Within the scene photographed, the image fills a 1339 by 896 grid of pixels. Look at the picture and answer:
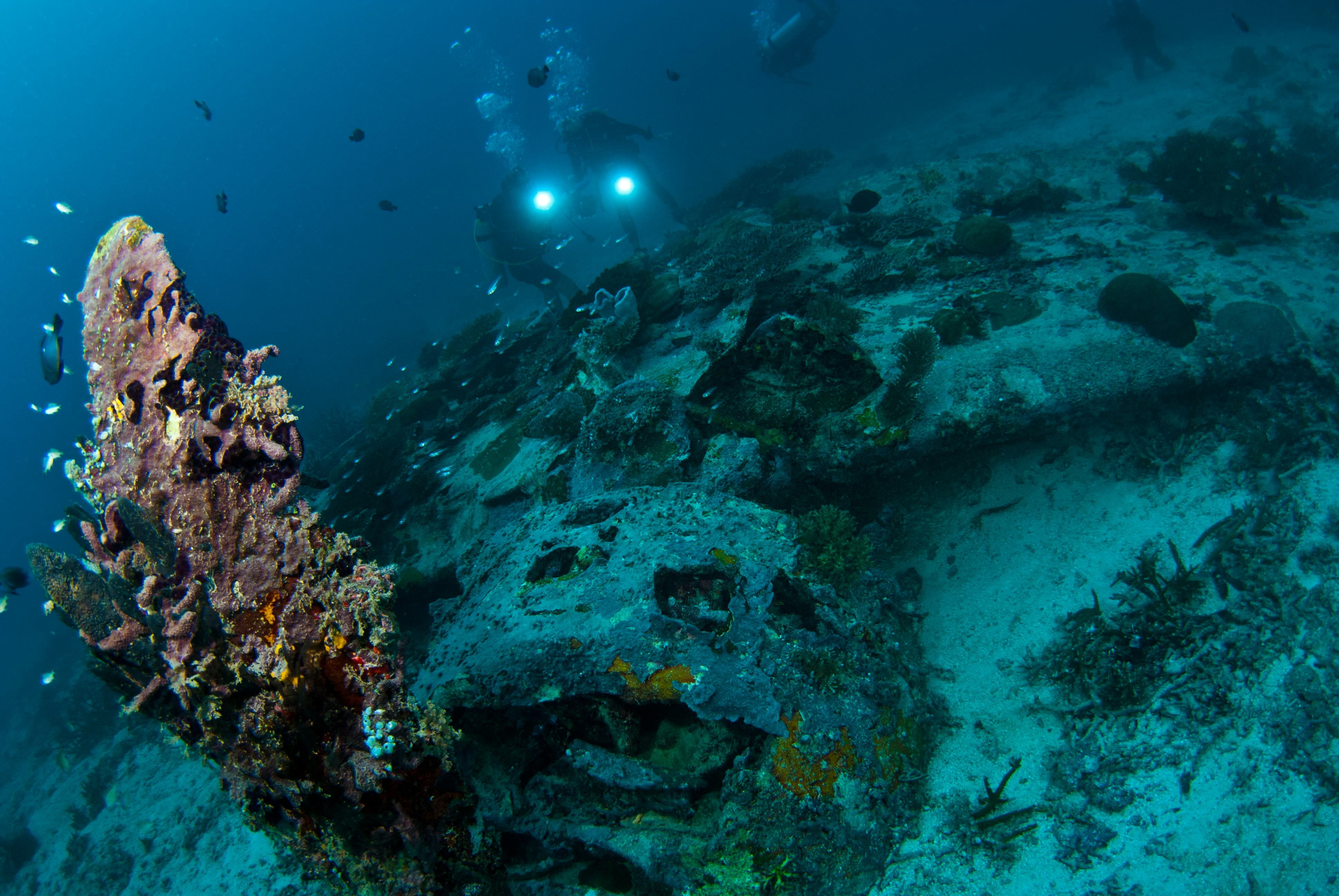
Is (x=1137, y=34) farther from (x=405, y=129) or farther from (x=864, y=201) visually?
(x=405, y=129)

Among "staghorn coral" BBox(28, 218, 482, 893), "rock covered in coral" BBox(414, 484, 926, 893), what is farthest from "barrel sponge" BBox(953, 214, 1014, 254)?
Result: "staghorn coral" BBox(28, 218, 482, 893)

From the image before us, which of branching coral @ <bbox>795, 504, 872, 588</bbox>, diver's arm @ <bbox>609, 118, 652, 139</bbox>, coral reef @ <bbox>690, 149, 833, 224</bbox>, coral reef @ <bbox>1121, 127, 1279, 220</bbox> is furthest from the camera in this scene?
coral reef @ <bbox>690, 149, 833, 224</bbox>

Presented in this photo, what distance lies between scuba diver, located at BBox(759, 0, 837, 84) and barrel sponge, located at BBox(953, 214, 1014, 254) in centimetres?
1831

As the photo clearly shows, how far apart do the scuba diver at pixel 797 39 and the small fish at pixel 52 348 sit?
24.5 metres

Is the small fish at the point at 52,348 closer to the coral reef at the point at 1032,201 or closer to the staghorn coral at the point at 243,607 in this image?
the staghorn coral at the point at 243,607

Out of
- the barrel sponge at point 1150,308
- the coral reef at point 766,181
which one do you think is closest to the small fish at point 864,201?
the barrel sponge at point 1150,308

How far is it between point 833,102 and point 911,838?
178 ft

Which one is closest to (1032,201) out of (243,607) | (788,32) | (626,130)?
(243,607)

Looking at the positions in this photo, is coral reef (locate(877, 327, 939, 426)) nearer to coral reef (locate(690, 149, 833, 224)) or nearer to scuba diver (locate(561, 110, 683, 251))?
coral reef (locate(690, 149, 833, 224))

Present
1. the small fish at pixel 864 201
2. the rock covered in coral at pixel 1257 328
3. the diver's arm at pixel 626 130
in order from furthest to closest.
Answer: the diver's arm at pixel 626 130 < the small fish at pixel 864 201 < the rock covered in coral at pixel 1257 328

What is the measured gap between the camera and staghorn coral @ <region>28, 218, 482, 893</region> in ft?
7.89

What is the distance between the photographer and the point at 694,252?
1336 centimetres

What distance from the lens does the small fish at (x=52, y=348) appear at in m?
6.12

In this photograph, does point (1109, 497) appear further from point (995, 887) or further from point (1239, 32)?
point (1239, 32)
